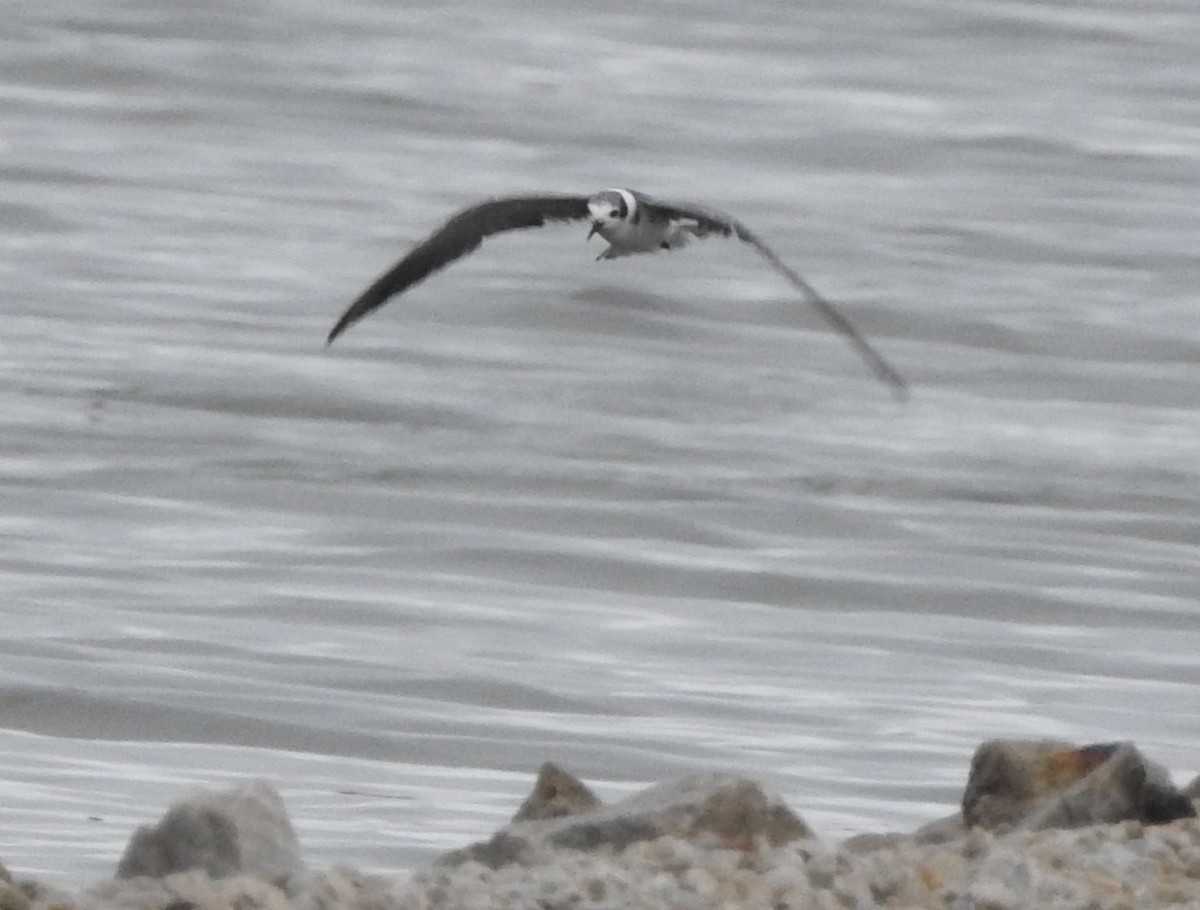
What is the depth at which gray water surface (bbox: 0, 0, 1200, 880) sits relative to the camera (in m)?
10.7

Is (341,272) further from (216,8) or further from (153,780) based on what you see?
(153,780)

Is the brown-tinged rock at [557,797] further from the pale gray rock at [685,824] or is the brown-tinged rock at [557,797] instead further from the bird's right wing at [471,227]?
the bird's right wing at [471,227]

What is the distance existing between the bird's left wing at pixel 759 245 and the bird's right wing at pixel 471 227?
9.5 inches

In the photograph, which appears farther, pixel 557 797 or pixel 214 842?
pixel 557 797

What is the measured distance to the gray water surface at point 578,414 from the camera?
1067 cm

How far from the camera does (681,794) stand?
293 inches

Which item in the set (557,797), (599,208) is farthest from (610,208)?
(557,797)

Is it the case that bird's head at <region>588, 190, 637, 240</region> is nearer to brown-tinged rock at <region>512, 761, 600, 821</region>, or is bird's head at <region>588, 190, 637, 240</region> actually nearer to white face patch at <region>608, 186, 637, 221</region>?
white face patch at <region>608, 186, 637, 221</region>

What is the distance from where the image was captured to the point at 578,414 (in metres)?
17.1

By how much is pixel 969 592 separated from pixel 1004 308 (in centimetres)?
686

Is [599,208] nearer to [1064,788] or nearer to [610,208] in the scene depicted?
[610,208]

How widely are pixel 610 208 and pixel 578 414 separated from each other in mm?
7788

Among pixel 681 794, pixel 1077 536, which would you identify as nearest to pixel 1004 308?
pixel 1077 536

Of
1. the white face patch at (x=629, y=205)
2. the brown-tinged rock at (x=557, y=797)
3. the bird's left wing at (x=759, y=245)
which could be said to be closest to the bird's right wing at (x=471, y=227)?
the white face patch at (x=629, y=205)
